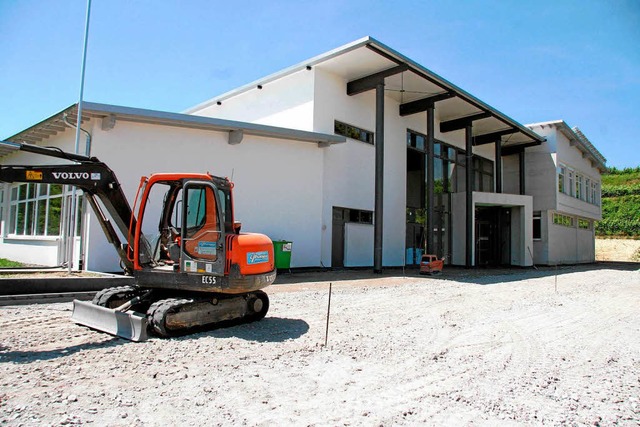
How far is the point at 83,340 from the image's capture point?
6215mm

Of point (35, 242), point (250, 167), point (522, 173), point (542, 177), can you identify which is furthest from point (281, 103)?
point (542, 177)

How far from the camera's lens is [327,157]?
18656 mm

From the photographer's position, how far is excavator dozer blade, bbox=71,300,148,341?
611cm

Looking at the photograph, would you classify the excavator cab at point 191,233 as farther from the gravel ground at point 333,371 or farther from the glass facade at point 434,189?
the glass facade at point 434,189

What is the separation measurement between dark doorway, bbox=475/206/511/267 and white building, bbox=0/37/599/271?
21cm

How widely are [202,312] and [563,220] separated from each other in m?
32.7

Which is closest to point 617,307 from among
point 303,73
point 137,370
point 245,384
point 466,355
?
point 466,355

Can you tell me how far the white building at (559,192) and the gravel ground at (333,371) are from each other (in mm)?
23365

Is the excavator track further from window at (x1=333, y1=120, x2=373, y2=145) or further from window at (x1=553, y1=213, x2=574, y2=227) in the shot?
window at (x1=553, y1=213, x2=574, y2=227)

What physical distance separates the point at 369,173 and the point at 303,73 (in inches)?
201

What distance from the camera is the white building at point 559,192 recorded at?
30.5 meters

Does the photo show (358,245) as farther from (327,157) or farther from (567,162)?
(567,162)

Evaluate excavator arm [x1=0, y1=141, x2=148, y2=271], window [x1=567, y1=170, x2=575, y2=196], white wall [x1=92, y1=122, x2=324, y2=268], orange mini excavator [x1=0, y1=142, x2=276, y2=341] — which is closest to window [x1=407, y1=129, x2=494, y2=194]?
white wall [x1=92, y1=122, x2=324, y2=268]

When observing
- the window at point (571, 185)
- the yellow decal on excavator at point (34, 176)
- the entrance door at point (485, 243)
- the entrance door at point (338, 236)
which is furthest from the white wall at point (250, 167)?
the window at point (571, 185)
